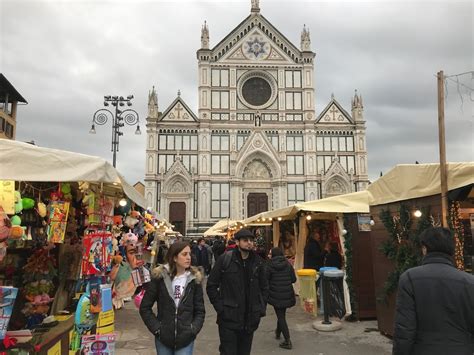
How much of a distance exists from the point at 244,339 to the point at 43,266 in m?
2.86

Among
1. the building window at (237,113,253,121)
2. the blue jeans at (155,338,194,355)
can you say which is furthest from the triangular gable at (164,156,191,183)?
the blue jeans at (155,338,194,355)

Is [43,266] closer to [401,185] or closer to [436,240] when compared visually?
[436,240]

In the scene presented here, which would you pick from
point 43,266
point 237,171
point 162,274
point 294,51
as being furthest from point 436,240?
point 294,51

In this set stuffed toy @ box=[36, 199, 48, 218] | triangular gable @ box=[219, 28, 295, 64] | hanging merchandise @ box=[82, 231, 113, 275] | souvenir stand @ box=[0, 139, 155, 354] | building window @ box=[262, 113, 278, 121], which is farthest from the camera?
triangular gable @ box=[219, 28, 295, 64]

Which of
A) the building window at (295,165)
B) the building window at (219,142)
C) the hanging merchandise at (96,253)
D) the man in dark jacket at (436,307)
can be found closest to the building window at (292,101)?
the building window at (295,165)

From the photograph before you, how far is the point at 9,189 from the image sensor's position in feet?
11.9

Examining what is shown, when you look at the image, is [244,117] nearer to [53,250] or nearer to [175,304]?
[53,250]

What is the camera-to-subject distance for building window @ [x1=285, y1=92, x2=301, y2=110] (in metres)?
36.1

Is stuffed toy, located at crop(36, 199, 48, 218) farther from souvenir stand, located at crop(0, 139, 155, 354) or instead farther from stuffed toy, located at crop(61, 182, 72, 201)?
stuffed toy, located at crop(61, 182, 72, 201)

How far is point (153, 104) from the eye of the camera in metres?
34.9

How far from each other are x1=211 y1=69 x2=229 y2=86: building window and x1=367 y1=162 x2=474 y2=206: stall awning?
3049 centimetres

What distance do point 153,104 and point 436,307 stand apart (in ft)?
112

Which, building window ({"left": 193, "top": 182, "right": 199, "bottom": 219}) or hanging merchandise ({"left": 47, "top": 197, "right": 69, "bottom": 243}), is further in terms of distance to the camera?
building window ({"left": 193, "top": 182, "right": 199, "bottom": 219})

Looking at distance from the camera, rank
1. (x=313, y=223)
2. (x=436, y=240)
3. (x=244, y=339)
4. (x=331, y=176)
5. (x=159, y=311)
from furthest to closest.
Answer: (x=331, y=176) → (x=313, y=223) → (x=244, y=339) → (x=159, y=311) → (x=436, y=240)
